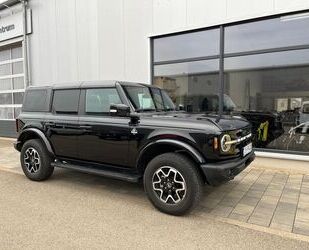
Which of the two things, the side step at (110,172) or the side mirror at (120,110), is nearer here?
the side mirror at (120,110)

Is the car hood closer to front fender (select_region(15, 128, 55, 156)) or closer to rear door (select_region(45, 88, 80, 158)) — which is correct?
rear door (select_region(45, 88, 80, 158))

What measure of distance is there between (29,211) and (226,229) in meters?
2.73

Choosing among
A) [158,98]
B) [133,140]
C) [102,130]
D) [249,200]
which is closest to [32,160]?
A: [102,130]

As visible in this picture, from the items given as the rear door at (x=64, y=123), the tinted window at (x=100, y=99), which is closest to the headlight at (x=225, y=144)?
the tinted window at (x=100, y=99)

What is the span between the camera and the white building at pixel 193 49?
667cm

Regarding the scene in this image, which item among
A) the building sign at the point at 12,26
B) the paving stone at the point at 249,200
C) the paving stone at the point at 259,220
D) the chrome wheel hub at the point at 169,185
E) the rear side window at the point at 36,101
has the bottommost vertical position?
the paving stone at the point at 259,220

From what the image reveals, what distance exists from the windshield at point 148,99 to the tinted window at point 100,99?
24 cm

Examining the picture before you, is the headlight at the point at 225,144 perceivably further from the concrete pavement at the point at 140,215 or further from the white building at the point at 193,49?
the white building at the point at 193,49

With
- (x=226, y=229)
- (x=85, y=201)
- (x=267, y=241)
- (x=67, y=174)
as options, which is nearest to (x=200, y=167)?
(x=226, y=229)

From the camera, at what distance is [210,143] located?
4.02 meters

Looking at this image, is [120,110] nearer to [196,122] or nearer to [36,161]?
[196,122]

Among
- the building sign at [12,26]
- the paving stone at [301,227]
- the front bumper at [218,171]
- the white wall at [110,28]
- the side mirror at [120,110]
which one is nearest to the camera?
the paving stone at [301,227]

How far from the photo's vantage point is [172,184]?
4.23m

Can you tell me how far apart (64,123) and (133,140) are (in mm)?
1569
